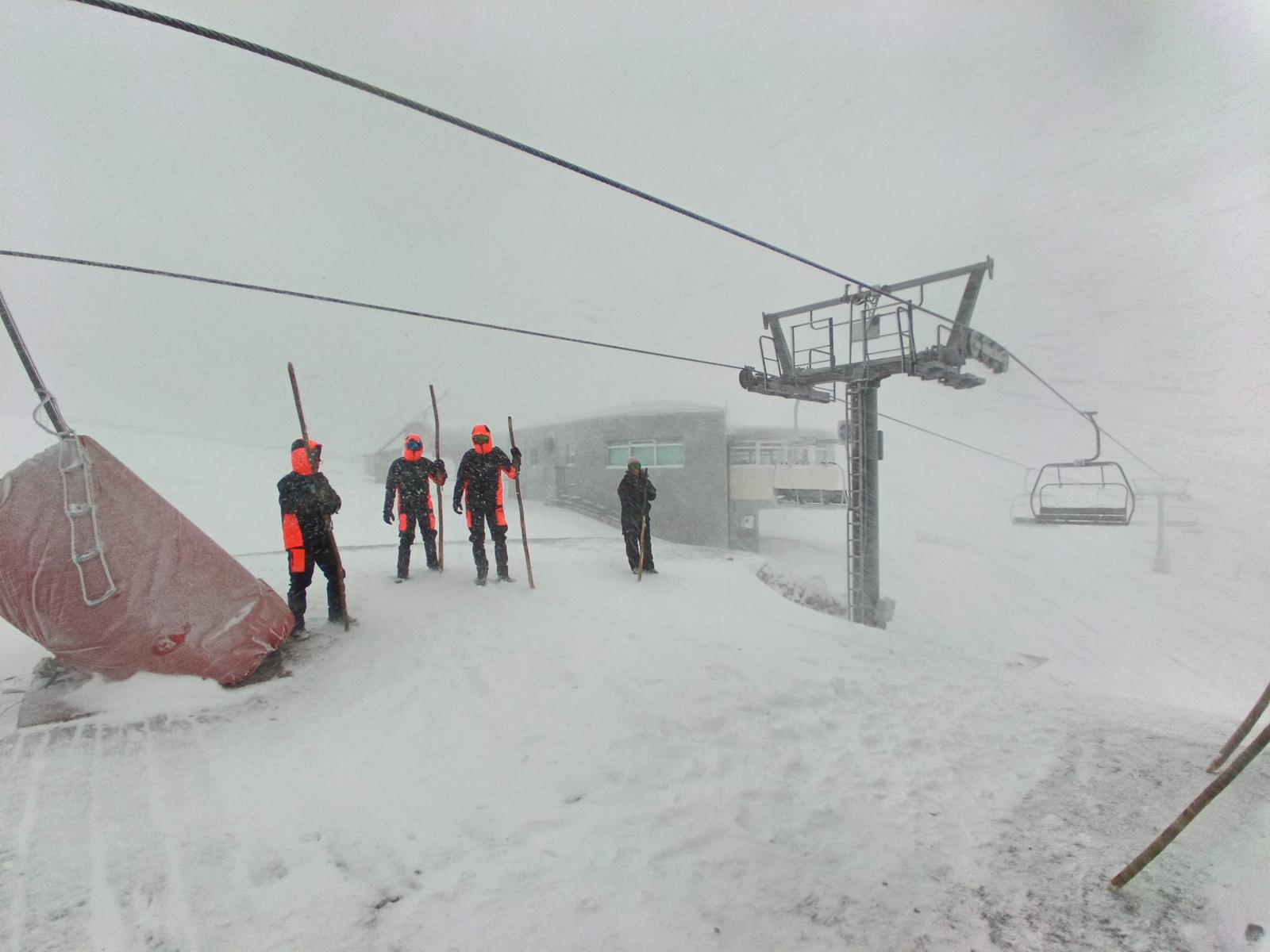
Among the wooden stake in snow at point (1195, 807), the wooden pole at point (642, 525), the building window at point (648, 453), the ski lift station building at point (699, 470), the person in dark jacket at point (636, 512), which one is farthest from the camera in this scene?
the building window at point (648, 453)

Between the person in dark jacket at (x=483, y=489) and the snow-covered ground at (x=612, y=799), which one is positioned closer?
the snow-covered ground at (x=612, y=799)

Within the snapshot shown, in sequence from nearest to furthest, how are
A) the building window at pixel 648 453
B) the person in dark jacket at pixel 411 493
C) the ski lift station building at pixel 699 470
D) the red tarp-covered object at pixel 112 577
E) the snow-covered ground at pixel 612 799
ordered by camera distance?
the snow-covered ground at pixel 612 799 → the red tarp-covered object at pixel 112 577 → the person in dark jacket at pixel 411 493 → the ski lift station building at pixel 699 470 → the building window at pixel 648 453

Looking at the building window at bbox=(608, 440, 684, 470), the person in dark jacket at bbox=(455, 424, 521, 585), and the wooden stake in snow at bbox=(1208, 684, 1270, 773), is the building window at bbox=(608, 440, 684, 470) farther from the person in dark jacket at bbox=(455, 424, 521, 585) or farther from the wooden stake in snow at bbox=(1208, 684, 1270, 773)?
the wooden stake in snow at bbox=(1208, 684, 1270, 773)

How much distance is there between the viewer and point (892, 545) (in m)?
Answer: 26.3

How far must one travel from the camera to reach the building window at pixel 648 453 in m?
15.8

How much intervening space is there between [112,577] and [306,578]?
1486 mm

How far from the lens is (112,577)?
3.74 meters

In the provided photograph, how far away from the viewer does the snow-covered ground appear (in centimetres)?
204

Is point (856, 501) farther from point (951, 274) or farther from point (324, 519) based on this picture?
point (324, 519)

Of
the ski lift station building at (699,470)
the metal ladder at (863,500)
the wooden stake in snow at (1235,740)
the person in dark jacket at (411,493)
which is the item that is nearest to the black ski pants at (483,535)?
the person in dark jacket at (411,493)

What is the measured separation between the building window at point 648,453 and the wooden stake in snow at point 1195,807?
13747mm

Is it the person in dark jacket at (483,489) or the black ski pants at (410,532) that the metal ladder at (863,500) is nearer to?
the person in dark jacket at (483,489)

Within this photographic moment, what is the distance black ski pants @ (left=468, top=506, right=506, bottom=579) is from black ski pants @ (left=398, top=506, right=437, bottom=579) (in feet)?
1.79

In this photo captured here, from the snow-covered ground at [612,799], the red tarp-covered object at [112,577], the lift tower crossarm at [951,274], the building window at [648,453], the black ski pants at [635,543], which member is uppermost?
the lift tower crossarm at [951,274]
